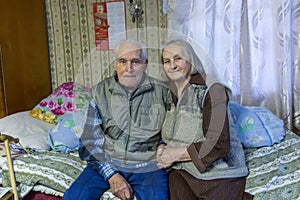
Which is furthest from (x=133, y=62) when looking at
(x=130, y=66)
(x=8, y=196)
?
(x=8, y=196)

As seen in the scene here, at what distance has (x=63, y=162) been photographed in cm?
156

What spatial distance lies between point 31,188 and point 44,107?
1.00 metres

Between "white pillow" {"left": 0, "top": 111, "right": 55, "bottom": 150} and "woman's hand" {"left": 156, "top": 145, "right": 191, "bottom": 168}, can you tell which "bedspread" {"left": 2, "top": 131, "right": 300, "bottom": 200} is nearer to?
"white pillow" {"left": 0, "top": 111, "right": 55, "bottom": 150}

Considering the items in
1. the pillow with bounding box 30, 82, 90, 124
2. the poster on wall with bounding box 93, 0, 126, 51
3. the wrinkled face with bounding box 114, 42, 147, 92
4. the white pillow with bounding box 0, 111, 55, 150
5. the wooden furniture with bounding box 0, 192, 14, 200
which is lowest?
the wooden furniture with bounding box 0, 192, 14, 200

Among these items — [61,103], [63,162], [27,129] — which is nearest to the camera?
[63,162]

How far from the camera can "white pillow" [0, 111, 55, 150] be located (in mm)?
1803

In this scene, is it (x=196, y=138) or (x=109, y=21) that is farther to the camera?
(x=109, y=21)

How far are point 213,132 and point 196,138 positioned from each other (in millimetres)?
94

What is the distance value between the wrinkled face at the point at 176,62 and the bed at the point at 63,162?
516 mm

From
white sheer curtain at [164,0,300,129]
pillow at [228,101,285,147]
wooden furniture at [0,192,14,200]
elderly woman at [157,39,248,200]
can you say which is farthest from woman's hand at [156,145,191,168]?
white sheer curtain at [164,0,300,129]

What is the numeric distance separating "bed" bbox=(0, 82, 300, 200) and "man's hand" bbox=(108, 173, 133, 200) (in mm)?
38

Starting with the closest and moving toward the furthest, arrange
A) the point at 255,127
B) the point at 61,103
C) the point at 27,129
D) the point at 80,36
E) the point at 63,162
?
the point at 63,162 → the point at 255,127 → the point at 27,129 → the point at 61,103 → the point at 80,36

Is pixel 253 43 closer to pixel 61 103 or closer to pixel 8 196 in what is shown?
pixel 61 103

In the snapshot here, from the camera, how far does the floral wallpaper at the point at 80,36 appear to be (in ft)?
8.19
